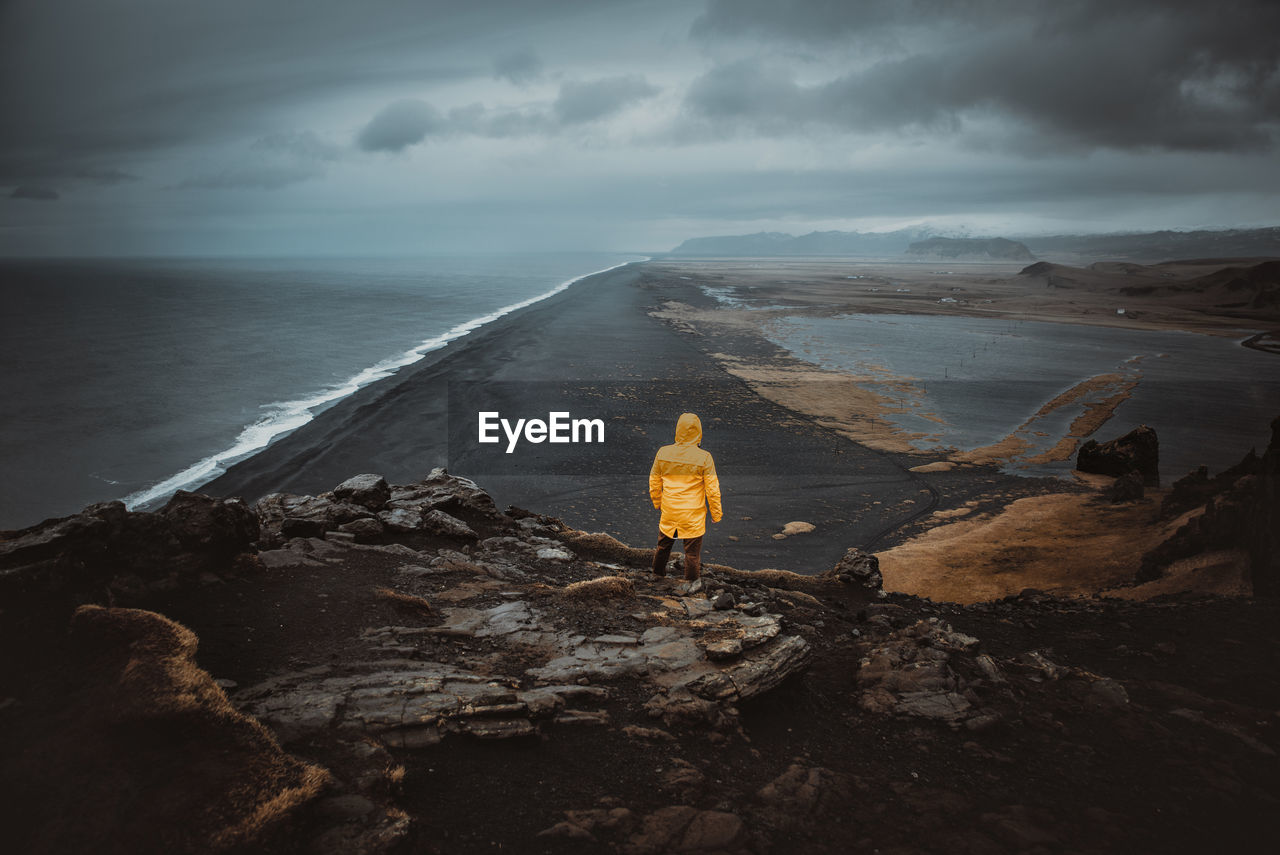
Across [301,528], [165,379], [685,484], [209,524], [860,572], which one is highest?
[685,484]

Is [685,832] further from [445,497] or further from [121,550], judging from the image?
[445,497]

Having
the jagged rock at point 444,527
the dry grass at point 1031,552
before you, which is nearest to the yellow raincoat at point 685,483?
the jagged rock at point 444,527

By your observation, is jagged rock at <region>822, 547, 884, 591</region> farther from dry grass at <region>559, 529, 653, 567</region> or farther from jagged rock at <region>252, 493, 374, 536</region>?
jagged rock at <region>252, 493, 374, 536</region>

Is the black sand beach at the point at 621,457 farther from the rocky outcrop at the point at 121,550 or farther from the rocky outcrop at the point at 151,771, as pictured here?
the rocky outcrop at the point at 151,771

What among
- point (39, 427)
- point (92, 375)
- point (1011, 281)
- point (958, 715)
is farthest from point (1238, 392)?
point (1011, 281)

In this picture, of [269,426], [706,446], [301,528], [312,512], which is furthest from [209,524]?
[269,426]

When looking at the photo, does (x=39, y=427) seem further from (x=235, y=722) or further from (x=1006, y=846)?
(x=1006, y=846)
